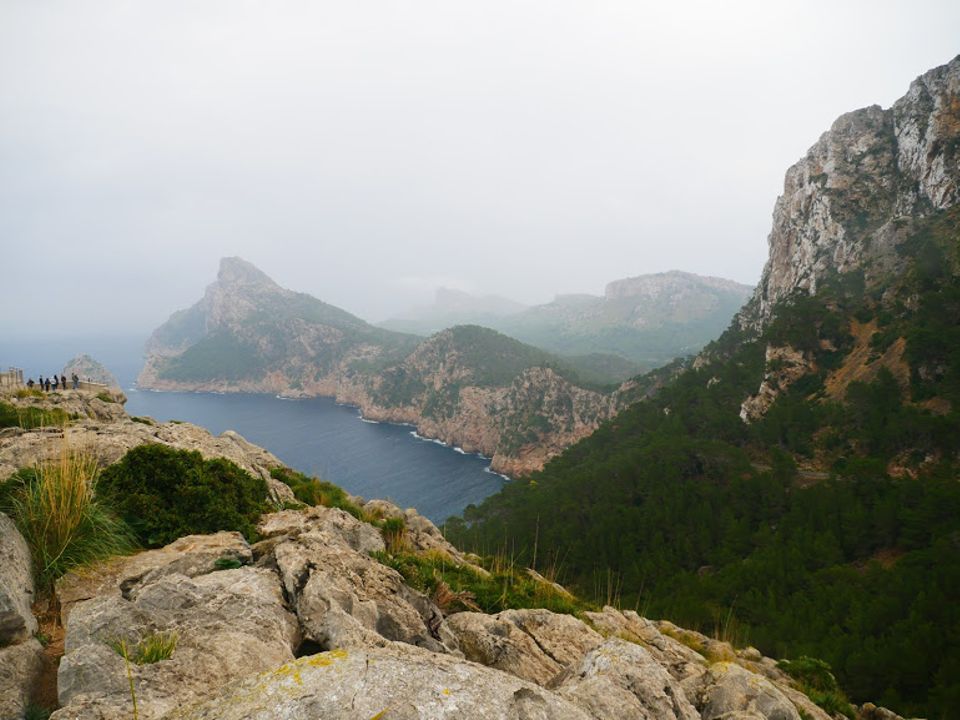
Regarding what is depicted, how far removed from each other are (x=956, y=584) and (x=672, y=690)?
32.9 m

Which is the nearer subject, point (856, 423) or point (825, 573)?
point (825, 573)

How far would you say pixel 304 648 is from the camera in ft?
18.8

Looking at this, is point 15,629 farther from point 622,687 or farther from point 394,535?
point 394,535

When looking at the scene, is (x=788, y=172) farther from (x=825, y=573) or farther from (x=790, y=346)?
(x=825, y=573)

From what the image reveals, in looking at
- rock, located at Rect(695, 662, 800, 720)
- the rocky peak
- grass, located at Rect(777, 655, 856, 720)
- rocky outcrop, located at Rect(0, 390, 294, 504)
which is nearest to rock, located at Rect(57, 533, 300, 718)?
rocky outcrop, located at Rect(0, 390, 294, 504)

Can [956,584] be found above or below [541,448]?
above

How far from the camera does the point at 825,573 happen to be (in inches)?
1366

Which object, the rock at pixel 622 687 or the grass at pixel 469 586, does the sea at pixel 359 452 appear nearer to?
the grass at pixel 469 586

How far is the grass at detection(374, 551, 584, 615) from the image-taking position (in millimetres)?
9484

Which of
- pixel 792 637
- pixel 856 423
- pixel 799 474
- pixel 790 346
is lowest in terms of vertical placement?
pixel 792 637

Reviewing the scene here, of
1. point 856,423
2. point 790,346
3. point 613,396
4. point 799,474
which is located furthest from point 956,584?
point 613,396

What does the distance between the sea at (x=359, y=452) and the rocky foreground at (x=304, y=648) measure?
225 ft

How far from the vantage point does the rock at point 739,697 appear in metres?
8.09

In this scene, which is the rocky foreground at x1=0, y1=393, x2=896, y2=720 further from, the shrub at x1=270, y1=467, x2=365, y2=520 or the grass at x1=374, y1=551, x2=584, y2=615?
the shrub at x1=270, y1=467, x2=365, y2=520
